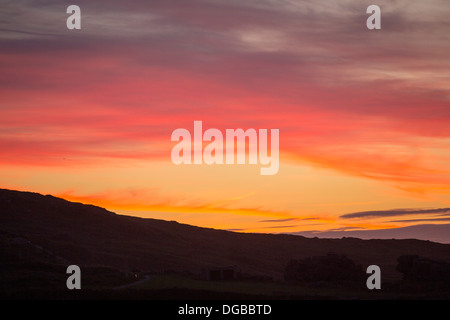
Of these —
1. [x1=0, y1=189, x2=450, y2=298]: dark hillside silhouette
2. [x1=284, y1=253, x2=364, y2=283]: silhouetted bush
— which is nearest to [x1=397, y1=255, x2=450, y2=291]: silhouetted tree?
[x1=284, y1=253, x2=364, y2=283]: silhouetted bush

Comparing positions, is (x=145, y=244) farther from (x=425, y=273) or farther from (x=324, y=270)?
(x=425, y=273)

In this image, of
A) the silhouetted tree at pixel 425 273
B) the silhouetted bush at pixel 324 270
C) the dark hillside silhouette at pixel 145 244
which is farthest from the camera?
the dark hillside silhouette at pixel 145 244

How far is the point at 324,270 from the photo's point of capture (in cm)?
8031

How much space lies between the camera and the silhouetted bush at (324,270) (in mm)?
79875

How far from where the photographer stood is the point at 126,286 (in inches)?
2719

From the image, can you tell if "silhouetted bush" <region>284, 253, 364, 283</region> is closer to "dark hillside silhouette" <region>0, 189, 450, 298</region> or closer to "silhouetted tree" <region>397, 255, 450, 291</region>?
"silhouetted tree" <region>397, 255, 450, 291</region>

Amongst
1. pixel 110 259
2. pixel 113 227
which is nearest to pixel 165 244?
pixel 113 227

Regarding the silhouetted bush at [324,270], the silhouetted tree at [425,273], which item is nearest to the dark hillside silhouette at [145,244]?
the silhouetted bush at [324,270]

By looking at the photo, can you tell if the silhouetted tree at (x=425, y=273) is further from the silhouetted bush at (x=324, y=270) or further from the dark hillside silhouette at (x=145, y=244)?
the dark hillside silhouette at (x=145, y=244)

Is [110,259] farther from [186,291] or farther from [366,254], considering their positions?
[366,254]

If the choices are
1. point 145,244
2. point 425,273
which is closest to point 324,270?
point 425,273
